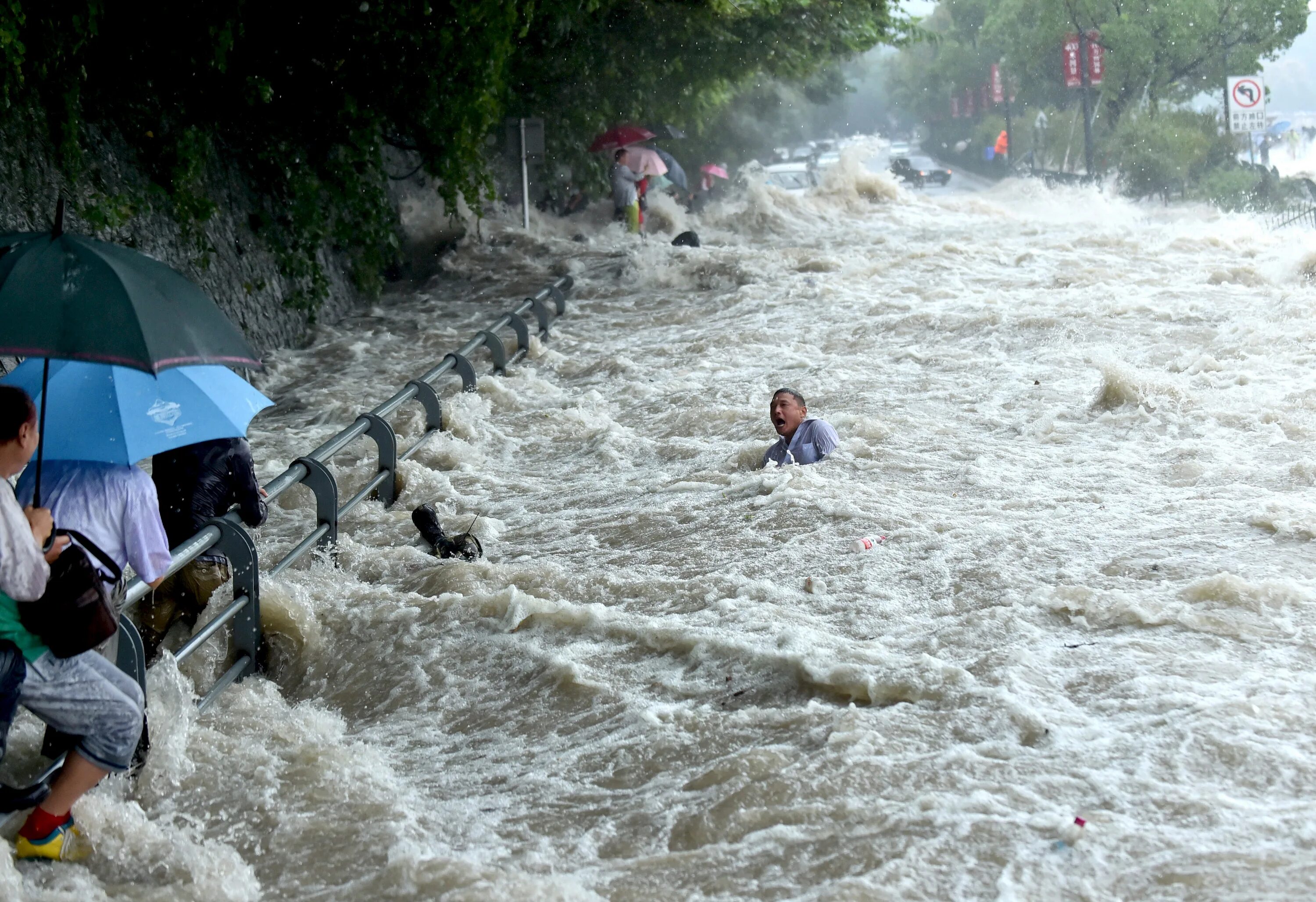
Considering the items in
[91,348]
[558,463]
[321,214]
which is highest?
[321,214]

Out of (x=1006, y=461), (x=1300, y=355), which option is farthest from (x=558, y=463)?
(x=1300, y=355)

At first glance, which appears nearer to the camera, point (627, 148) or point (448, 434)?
point (448, 434)

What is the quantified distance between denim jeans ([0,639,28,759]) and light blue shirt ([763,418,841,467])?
4.85 m

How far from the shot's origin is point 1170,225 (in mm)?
18609

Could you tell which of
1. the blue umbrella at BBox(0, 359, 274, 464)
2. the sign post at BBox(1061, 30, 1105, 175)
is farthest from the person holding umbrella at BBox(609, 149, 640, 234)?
the sign post at BBox(1061, 30, 1105, 175)

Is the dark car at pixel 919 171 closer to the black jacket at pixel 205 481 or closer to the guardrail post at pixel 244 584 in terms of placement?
the black jacket at pixel 205 481

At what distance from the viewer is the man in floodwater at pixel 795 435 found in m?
7.61

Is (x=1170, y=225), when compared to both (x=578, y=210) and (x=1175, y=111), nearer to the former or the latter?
(x=578, y=210)

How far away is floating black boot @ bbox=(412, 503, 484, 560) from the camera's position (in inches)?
252

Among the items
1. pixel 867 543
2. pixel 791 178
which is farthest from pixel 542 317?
pixel 791 178

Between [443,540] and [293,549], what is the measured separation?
783mm

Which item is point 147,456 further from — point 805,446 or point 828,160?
point 828,160

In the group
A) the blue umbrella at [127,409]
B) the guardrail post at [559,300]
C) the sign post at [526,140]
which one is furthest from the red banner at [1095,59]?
the blue umbrella at [127,409]

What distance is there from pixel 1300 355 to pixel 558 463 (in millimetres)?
5788
